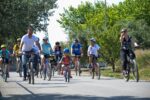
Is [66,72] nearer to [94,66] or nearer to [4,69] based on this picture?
[4,69]

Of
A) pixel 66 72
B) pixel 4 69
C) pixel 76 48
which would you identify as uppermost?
pixel 76 48

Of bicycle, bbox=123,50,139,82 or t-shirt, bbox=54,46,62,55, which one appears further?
t-shirt, bbox=54,46,62,55

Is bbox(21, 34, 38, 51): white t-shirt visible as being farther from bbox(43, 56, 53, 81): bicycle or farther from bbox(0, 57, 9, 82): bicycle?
bbox(43, 56, 53, 81): bicycle

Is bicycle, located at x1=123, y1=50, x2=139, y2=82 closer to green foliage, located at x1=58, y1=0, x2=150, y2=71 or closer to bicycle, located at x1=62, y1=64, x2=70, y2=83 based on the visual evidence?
bicycle, located at x1=62, y1=64, x2=70, y2=83

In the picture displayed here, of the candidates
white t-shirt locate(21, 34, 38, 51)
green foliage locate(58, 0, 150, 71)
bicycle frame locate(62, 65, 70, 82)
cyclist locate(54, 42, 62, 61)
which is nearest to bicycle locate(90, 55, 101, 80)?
bicycle frame locate(62, 65, 70, 82)

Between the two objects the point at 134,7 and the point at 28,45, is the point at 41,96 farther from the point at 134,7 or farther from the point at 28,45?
the point at 134,7

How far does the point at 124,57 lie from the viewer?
779 inches

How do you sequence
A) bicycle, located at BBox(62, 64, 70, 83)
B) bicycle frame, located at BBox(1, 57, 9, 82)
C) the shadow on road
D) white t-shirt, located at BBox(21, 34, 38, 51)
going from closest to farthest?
the shadow on road
white t-shirt, located at BBox(21, 34, 38, 51)
bicycle, located at BBox(62, 64, 70, 83)
bicycle frame, located at BBox(1, 57, 9, 82)

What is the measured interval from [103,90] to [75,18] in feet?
272

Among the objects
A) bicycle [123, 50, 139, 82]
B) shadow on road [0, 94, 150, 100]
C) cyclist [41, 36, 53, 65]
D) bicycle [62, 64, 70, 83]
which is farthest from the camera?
cyclist [41, 36, 53, 65]

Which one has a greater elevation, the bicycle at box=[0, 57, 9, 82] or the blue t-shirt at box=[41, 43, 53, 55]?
the blue t-shirt at box=[41, 43, 53, 55]

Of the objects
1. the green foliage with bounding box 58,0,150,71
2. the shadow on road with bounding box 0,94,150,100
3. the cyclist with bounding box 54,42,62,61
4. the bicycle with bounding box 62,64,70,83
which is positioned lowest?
→ the shadow on road with bounding box 0,94,150,100

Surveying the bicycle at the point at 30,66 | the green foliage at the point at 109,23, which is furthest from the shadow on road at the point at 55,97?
the green foliage at the point at 109,23

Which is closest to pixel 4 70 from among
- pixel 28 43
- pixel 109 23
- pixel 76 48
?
pixel 28 43
